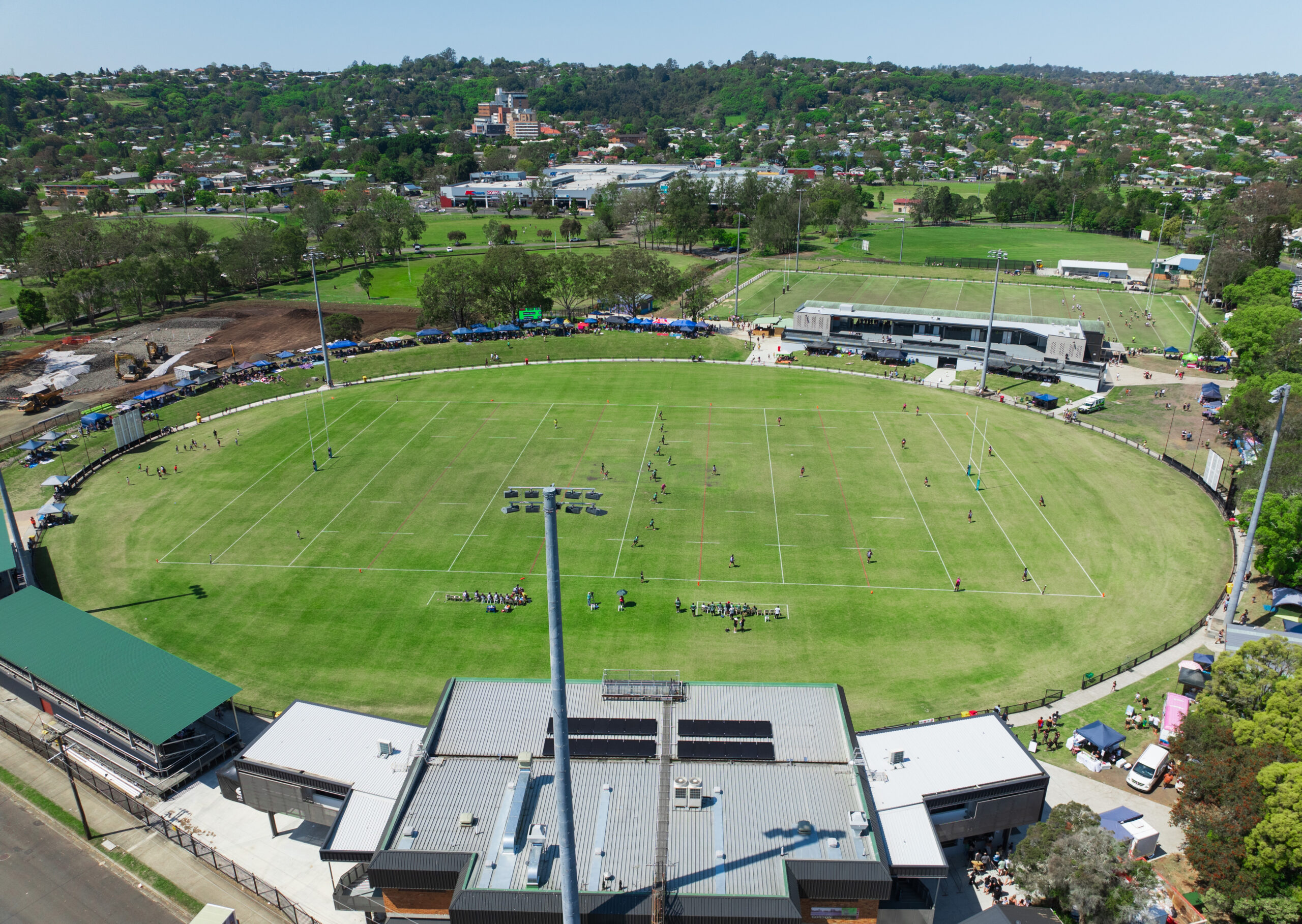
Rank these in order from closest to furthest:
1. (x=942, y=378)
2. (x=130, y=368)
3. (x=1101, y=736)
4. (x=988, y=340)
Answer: (x=1101, y=736) → (x=988, y=340) → (x=942, y=378) → (x=130, y=368)

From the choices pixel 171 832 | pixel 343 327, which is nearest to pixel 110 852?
pixel 171 832

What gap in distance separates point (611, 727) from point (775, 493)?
38308mm

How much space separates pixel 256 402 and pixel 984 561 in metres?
78.7

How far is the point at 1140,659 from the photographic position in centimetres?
4859

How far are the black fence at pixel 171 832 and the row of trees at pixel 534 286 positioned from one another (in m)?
81.9

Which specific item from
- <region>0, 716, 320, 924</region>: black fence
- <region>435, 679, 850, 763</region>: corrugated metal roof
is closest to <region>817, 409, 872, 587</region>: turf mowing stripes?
<region>435, 679, 850, 763</region>: corrugated metal roof

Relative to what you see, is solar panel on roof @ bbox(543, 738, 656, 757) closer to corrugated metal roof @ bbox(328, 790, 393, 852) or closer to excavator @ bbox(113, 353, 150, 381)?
corrugated metal roof @ bbox(328, 790, 393, 852)

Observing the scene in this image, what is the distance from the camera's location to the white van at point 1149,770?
3838cm

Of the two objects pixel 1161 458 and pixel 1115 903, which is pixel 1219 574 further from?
pixel 1115 903

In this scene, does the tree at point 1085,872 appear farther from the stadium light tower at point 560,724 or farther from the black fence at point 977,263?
the black fence at point 977,263

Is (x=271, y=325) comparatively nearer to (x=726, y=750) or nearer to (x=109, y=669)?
(x=109, y=669)

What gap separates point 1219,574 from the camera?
189 feet

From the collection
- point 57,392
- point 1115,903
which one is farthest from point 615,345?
point 1115,903

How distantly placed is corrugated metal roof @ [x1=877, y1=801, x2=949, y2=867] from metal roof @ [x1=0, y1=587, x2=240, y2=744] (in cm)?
3059
